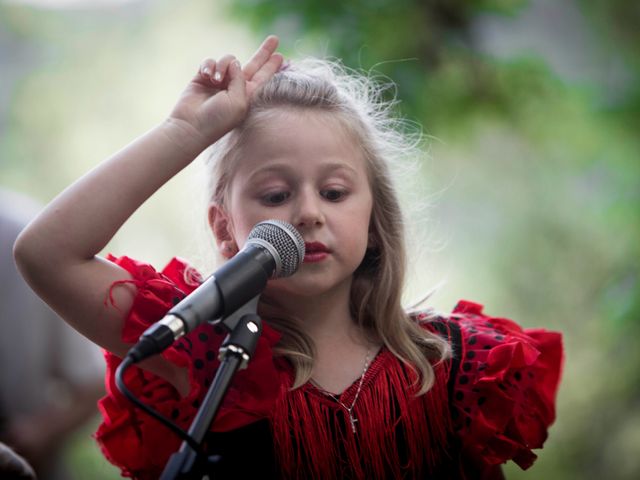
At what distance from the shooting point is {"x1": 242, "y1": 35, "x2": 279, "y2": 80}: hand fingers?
1.32 metres

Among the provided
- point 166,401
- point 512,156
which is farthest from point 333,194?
point 512,156

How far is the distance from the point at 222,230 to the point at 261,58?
1.05 feet

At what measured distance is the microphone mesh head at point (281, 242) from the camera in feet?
3.38

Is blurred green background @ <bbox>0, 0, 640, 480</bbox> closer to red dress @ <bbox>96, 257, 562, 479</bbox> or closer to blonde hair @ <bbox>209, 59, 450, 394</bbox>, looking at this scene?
blonde hair @ <bbox>209, 59, 450, 394</bbox>

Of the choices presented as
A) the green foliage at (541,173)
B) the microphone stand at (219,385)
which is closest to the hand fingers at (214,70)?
the microphone stand at (219,385)

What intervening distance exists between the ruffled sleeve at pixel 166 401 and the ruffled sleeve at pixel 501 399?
0.35 m

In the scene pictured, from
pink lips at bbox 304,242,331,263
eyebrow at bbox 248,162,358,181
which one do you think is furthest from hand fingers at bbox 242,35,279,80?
pink lips at bbox 304,242,331,263

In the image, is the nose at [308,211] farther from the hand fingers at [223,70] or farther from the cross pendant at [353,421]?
the cross pendant at [353,421]

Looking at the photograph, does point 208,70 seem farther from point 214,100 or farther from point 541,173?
point 541,173

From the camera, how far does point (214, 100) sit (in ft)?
4.00

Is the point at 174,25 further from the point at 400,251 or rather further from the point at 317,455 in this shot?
the point at 317,455

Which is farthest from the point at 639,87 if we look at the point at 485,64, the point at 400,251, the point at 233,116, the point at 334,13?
the point at 233,116

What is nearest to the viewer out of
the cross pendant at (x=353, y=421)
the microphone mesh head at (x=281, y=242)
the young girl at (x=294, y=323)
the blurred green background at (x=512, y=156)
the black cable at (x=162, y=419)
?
the black cable at (x=162, y=419)

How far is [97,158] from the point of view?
355 centimetres
